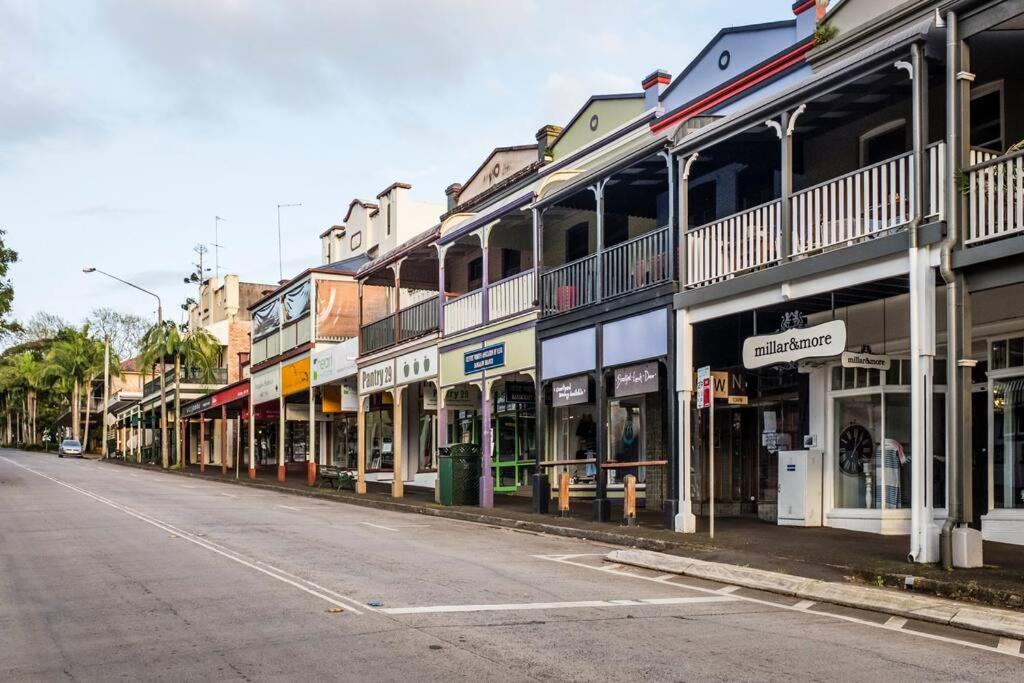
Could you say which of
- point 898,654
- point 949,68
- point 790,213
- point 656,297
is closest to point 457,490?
point 656,297

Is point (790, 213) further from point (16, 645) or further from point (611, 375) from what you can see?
point (16, 645)

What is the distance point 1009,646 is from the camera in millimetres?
8312

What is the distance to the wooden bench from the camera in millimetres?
30803

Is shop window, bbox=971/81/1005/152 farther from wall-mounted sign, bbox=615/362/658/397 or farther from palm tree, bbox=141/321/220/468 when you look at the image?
palm tree, bbox=141/321/220/468

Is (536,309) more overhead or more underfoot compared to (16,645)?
more overhead

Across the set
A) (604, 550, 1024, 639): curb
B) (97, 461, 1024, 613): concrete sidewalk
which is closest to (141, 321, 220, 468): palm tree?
(97, 461, 1024, 613): concrete sidewalk

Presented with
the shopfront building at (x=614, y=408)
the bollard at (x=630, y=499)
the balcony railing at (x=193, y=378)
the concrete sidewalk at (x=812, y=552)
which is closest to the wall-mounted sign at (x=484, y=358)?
the shopfront building at (x=614, y=408)

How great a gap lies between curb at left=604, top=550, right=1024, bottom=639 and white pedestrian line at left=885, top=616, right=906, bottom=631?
128 millimetres

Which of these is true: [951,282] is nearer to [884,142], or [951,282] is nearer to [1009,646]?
[884,142]

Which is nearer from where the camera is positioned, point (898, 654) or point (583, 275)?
point (898, 654)

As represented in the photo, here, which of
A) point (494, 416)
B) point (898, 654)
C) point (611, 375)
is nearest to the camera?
point (898, 654)

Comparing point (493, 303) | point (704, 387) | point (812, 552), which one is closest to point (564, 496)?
point (704, 387)

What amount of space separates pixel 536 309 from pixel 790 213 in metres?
7.49

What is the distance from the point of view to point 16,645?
8.16 metres
